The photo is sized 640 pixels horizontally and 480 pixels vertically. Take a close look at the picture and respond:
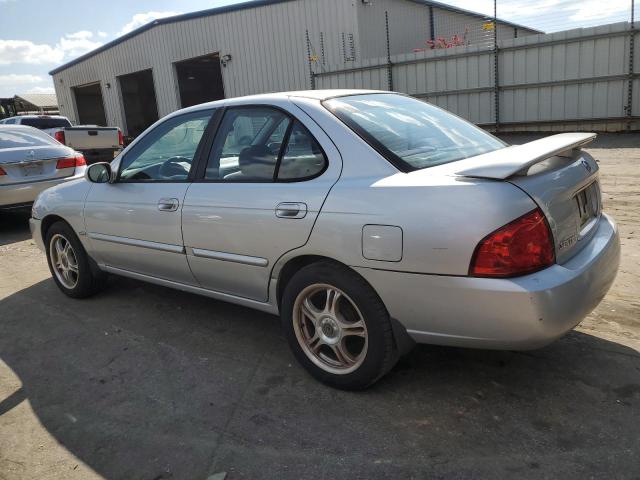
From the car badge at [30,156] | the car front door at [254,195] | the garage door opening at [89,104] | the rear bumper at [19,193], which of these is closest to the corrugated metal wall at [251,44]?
the garage door opening at [89,104]

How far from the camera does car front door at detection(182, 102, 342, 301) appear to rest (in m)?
2.85

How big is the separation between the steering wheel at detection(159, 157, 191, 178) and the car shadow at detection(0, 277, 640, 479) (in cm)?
114

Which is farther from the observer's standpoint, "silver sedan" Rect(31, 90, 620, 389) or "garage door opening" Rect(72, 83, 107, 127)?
"garage door opening" Rect(72, 83, 107, 127)

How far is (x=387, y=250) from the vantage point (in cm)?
248

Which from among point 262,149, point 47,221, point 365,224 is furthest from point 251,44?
point 365,224

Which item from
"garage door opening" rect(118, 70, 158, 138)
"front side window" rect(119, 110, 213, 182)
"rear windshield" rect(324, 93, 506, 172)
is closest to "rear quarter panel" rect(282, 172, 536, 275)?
"rear windshield" rect(324, 93, 506, 172)

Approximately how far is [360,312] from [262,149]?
3.88 ft

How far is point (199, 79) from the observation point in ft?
89.0

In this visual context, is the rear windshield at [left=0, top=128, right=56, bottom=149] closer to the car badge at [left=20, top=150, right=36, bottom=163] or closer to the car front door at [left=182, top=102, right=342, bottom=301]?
the car badge at [left=20, top=150, right=36, bottom=163]

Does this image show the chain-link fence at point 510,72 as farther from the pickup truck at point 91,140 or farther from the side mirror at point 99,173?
the side mirror at point 99,173

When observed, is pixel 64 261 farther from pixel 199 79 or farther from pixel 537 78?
pixel 199 79

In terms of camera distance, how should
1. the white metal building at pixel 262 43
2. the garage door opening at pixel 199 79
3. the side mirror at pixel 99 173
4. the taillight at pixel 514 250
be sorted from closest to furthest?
1. the taillight at pixel 514 250
2. the side mirror at pixel 99 173
3. the white metal building at pixel 262 43
4. the garage door opening at pixel 199 79

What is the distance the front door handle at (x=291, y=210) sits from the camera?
9.20 feet

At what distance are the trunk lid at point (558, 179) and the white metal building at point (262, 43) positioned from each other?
13.5 metres
